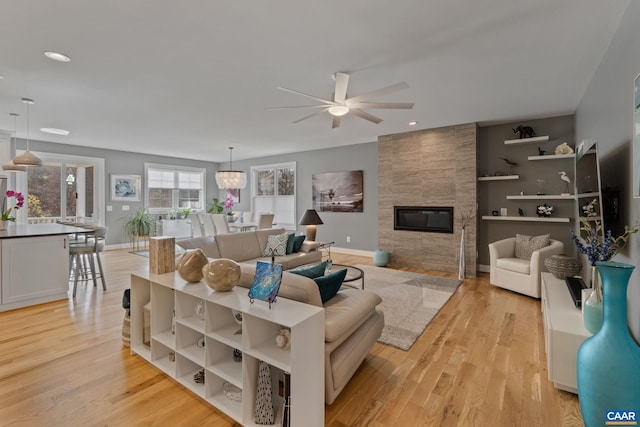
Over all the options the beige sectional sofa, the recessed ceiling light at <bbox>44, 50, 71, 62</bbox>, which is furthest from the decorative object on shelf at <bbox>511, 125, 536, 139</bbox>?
the recessed ceiling light at <bbox>44, 50, 71, 62</bbox>

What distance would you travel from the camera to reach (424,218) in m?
5.51

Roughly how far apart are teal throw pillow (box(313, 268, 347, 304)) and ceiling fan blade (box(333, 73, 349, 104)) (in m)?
1.73

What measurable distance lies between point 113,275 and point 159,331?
3477 mm

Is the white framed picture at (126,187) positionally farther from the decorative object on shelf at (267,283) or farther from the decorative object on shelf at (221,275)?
the decorative object on shelf at (267,283)

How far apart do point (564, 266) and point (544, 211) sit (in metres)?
1.97

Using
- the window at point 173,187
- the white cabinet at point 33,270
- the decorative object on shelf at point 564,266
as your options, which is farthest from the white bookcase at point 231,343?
the window at point 173,187

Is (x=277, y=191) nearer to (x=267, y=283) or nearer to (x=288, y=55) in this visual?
(x=288, y=55)

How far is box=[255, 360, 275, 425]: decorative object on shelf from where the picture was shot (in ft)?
5.27

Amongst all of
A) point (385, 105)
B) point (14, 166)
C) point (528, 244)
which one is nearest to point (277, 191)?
point (14, 166)

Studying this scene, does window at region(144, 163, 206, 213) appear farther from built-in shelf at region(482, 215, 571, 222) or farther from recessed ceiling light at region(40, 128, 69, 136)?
built-in shelf at region(482, 215, 571, 222)

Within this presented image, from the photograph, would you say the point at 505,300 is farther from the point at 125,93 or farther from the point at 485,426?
the point at 125,93

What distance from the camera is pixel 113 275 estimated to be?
496cm

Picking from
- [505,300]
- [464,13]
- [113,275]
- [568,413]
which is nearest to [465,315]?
[505,300]

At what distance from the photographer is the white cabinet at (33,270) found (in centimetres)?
339
